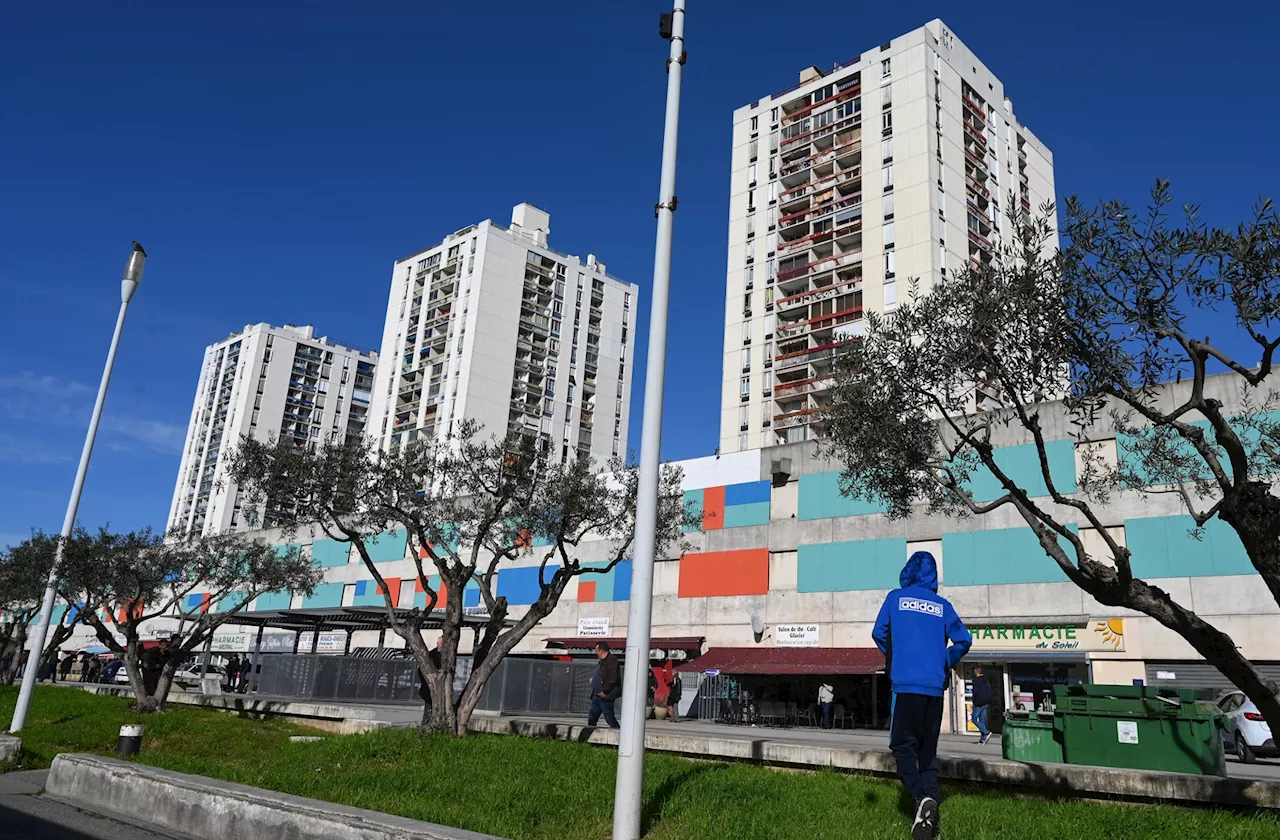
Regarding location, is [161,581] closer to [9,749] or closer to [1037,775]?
[9,749]

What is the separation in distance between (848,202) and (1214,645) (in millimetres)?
53944

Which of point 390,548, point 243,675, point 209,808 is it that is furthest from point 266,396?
point 209,808

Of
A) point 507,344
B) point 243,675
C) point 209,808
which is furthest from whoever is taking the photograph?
point 507,344

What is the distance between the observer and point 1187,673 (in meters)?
28.2

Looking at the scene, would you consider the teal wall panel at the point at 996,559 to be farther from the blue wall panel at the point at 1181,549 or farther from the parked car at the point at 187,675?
the parked car at the point at 187,675

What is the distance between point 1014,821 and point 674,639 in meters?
33.6

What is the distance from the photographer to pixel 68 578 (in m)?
27.0

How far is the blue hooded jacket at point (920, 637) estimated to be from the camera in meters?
6.31

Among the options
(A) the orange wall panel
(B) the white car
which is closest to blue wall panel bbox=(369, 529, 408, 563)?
(A) the orange wall panel

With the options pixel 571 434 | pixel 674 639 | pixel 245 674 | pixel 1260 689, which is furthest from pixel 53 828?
pixel 571 434

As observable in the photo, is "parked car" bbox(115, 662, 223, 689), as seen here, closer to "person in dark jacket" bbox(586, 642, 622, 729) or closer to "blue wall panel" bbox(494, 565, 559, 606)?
"blue wall panel" bbox(494, 565, 559, 606)

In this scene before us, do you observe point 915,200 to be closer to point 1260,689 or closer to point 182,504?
point 1260,689

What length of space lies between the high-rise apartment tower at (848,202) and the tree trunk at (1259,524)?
44811mm

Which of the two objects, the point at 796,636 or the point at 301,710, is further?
the point at 796,636
